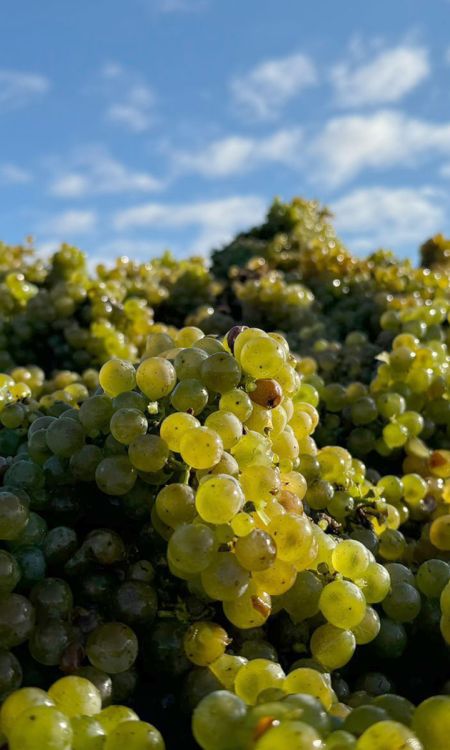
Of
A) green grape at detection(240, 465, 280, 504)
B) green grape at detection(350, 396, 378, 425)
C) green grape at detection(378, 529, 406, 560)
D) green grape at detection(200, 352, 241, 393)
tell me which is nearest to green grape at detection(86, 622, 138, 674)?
green grape at detection(240, 465, 280, 504)

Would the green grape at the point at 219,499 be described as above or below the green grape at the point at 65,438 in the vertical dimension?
below

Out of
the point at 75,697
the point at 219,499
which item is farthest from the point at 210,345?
the point at 75,697

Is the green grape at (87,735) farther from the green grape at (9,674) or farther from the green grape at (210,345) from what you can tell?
the green grape at (210,345)

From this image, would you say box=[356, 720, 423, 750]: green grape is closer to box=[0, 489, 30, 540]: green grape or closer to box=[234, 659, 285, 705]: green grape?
box=[234, 659, 285, 705]: green grape

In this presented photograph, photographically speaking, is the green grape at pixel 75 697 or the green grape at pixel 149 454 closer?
the green grape at pixel 75 697

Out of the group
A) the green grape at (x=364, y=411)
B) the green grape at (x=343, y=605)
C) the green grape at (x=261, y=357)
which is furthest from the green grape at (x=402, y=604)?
the green grape at (x=364, y=411)

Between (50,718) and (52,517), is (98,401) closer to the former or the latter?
(52,517)

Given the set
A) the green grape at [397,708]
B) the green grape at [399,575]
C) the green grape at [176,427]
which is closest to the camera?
the green grape at [397,708]
